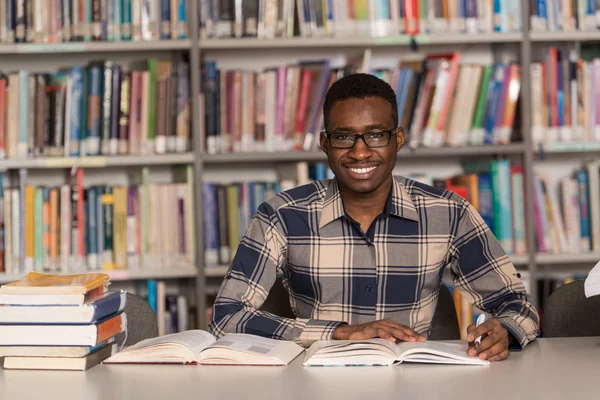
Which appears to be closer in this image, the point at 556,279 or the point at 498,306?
the point at 498,306

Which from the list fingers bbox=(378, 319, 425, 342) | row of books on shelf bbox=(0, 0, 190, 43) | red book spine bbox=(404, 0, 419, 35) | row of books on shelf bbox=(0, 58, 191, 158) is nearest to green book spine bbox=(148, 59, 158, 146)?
row of books on shelf bbox=(0, 58, 191, 158)

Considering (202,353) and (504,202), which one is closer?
(202,353)

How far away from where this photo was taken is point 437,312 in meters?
2.15

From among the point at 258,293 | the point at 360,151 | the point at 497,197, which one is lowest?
the point at 258,293

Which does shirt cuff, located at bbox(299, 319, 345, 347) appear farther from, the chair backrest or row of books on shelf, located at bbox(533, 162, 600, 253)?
row of books on shelf, located at bbox(533, 162, 600, 253)

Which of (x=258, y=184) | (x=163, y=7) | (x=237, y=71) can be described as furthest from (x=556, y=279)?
(x=163, y=7)

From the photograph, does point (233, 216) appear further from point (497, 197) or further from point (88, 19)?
point (497, 197)

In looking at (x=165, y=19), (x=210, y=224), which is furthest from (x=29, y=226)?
(x=165, y=19)

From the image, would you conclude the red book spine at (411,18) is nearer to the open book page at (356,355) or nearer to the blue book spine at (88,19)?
the blue book spine at (88,19)

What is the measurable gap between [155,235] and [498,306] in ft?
4.57

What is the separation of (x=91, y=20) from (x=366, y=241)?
4.67 feet

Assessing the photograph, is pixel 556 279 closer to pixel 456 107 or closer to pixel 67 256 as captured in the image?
pixel 456 107

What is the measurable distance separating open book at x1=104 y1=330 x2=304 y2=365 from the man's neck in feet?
1.68

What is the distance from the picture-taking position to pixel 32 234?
9.57 feet
